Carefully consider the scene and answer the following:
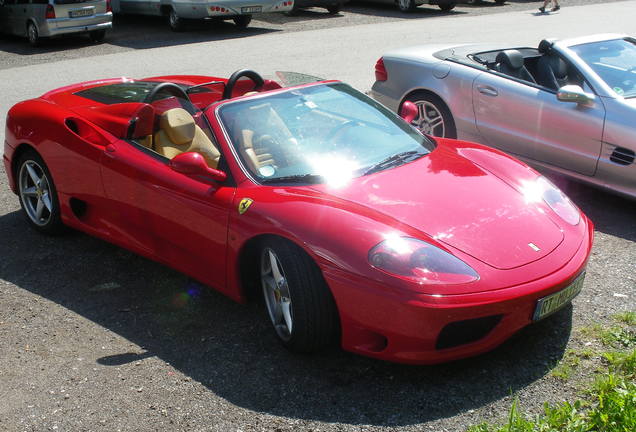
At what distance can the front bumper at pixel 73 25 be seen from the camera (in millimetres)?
15469

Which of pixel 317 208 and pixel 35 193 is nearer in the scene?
pixel 317 208

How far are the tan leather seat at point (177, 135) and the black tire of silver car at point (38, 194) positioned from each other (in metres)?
1.02

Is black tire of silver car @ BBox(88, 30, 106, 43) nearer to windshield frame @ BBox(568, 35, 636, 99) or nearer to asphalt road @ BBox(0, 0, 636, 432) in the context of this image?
asphalt road @ BBox(0, 0, 636, 432)

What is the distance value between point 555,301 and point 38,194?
12.8ft

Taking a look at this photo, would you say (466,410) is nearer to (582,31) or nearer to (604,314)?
(604,314)

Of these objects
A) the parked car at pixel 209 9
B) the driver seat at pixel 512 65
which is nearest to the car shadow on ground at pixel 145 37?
the parked car at pixel 209 9

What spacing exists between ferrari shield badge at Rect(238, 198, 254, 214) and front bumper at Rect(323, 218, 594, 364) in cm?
69

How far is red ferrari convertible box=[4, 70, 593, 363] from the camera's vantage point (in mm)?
3693

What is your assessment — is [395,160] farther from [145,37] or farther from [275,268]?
[145,37]

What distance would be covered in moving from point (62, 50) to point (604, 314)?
44.7ft

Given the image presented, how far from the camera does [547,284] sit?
3.76 m

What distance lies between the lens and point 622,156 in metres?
5.92

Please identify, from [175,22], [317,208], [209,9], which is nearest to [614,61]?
[317,208]

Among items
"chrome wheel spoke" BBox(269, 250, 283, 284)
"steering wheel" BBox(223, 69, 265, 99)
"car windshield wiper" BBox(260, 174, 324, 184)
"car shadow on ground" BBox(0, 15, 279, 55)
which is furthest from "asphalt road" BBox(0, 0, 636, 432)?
"car shadow on ground" BBox(0, 15, 279, 55)
